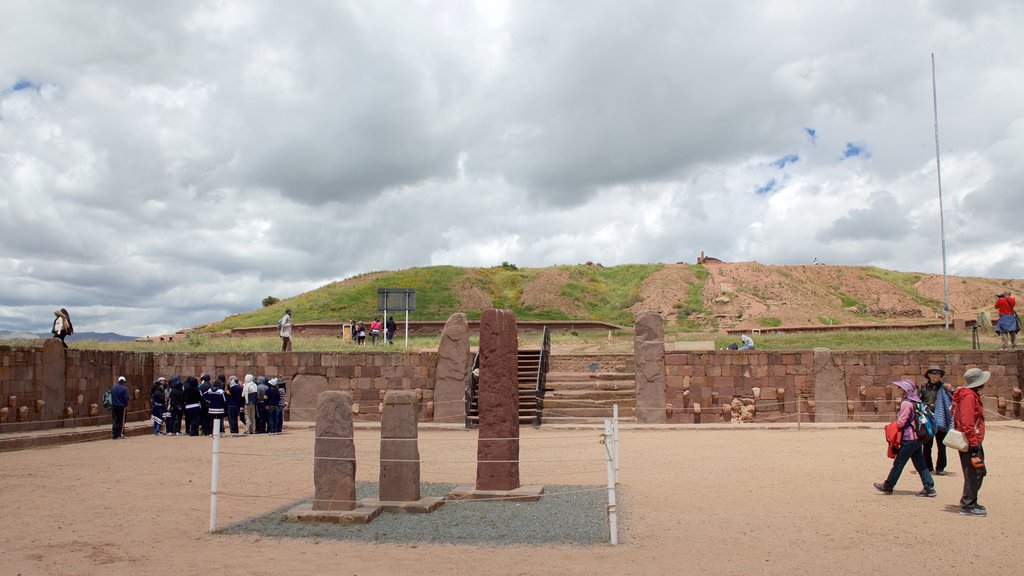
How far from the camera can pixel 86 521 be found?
8.29 metres

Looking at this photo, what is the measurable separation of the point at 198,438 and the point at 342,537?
11278 millimetres

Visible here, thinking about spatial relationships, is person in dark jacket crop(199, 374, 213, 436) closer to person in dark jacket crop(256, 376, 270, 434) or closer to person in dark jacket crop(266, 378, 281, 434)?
person in dark jacket crop(256, 376, 270, 434)

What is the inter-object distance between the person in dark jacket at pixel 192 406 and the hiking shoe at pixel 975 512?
52.1 feet

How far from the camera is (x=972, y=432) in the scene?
310 inches

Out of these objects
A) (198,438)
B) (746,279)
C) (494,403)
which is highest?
(746,279)

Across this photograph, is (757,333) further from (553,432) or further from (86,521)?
(86,521)

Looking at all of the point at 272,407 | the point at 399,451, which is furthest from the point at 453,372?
the point at 399,451

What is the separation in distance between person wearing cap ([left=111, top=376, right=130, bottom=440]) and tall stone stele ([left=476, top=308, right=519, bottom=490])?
992 cm

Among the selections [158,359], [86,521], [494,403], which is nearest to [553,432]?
[494,403]

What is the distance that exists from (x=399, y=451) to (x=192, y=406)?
36.1 feet

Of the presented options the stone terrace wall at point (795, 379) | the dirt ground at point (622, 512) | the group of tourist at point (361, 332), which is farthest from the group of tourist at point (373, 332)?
the dirt ground at point (622, 512)

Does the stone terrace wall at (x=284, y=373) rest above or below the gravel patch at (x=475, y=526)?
above

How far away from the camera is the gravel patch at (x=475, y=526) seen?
24.5 ft

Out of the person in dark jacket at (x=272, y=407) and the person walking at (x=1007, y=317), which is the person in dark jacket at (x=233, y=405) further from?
the person walking at (x=1007, y=317)
